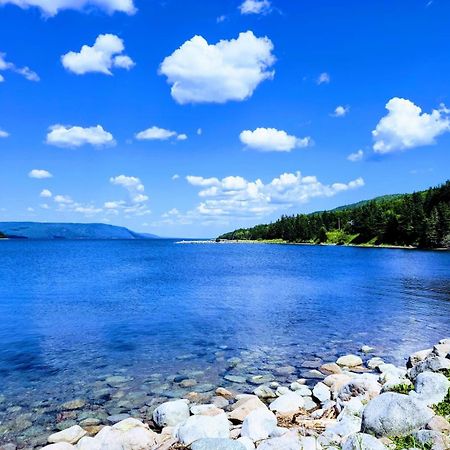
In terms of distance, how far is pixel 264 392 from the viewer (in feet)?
58.0

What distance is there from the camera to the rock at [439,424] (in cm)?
924

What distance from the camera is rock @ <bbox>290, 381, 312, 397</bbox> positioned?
17156 mm

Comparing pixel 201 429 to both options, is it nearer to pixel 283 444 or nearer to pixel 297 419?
pixel 283 444

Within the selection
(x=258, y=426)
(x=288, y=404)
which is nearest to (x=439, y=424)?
(x=258, y=426)

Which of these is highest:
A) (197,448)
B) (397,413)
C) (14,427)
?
(397,413)

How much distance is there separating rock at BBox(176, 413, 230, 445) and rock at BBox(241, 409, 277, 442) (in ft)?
2.09

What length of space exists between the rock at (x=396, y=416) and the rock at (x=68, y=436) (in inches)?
364

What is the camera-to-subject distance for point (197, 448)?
10.2 meters

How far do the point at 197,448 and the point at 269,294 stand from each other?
3946cm

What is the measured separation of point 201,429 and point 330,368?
1085 cm

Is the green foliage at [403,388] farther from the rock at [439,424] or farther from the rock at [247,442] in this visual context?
the rock at [247,442]

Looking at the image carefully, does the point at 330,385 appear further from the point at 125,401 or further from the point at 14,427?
the point at 14,427

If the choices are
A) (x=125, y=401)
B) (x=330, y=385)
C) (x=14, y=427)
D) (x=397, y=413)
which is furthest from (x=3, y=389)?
(x=397, y=413)

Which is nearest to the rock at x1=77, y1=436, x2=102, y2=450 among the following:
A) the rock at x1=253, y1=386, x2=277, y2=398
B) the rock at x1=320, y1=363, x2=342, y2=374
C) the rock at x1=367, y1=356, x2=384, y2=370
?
the rock at x1=253, y1=386, x2=277, y2=398
